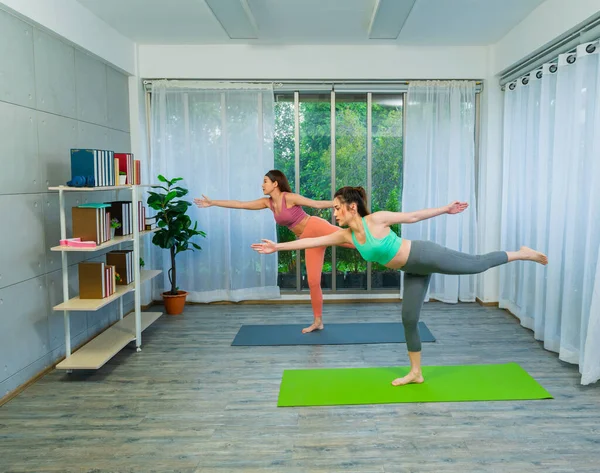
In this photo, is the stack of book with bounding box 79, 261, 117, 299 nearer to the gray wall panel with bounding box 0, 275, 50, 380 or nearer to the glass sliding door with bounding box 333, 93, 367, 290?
the gray wall panel with bounding box 0, 275, 50, 380

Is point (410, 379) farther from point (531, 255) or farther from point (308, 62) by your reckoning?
point (308, 62)

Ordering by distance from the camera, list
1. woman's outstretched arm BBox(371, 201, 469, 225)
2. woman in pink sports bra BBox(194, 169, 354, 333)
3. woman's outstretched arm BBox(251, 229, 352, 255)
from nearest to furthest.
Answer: woman's outstretched arm BBox(251, 229, 352, 255)
woman's outstretched arm BBox(371, 201, 469, 225)
woman in pink sports bra BBox(194, 169, 354, 333)

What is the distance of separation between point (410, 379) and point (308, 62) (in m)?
3.63

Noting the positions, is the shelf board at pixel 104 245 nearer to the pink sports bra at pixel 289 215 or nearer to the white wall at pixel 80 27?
the pink sports bra at pixel 289 215

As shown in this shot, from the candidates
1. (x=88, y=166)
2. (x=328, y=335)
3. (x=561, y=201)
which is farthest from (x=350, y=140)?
(x=88, y=166)

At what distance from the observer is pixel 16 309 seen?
3545 mm

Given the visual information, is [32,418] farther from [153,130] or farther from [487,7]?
[487,7]

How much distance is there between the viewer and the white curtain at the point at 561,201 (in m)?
3.69

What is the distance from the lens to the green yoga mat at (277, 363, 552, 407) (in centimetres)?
337

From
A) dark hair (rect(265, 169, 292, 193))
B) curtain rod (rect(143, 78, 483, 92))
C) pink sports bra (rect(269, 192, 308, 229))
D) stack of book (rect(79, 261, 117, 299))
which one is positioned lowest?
stack of book (rect(79, 261, 117, 299))

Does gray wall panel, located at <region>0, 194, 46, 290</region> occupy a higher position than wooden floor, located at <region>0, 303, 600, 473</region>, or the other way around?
gray wall panel, located at <region>0, 194, 46, 290</region>

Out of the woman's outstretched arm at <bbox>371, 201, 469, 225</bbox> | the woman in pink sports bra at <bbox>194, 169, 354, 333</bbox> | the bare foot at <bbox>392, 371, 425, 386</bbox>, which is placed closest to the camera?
the woman's outstretched arm at <bbox>371, 201, 469, 225</bbox>

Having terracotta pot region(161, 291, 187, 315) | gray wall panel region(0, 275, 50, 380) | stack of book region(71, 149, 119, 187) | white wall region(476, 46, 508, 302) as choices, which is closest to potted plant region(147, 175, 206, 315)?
terracotta pot region(161, 291, 187, 315)

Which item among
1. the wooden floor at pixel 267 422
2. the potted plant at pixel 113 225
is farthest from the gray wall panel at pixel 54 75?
the wooden floor at pixel 267 422
